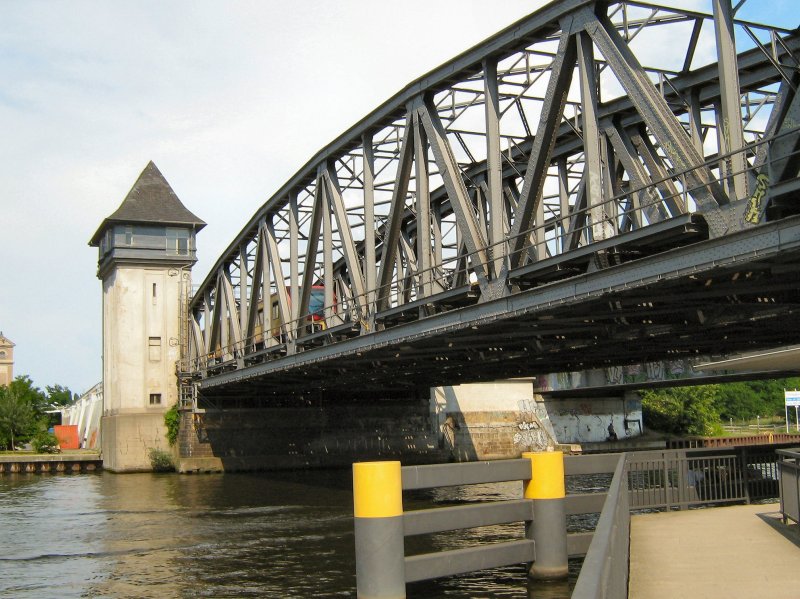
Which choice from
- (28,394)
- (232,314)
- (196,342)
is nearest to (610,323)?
(232,314)

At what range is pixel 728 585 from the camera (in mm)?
11219

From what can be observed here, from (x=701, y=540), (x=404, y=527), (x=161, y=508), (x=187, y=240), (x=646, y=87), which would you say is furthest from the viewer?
(x=187, y=240)

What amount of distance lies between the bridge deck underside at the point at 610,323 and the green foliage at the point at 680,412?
52.1 metres

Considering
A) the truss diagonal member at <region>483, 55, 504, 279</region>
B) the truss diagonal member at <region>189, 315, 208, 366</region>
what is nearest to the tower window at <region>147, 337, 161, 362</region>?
the truss diagonal member at <region>189, 315, 208, 366</region>

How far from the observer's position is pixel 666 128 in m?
18.4

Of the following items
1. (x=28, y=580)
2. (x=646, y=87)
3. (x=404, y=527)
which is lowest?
(x=28, y=580)

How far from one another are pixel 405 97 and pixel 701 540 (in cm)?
1805

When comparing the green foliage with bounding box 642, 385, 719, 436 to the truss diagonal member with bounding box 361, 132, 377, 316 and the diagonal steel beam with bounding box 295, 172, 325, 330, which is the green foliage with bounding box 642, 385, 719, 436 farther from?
the truss diagonal member with bounding box 361, 132, 377, 316

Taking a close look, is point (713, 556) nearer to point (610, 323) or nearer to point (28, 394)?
point (610, 323)

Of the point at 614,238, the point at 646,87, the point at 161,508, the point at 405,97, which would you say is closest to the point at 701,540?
the point at 614,238

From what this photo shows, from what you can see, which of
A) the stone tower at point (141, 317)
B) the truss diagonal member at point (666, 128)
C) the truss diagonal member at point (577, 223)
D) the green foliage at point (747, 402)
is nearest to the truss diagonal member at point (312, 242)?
the truss diagonal member at point (577, 223)

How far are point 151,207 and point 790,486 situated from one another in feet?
197

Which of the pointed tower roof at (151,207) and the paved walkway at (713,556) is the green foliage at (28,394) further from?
the paved walkway at (713,556)

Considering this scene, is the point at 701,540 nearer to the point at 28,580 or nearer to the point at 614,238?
the point at 614,238
